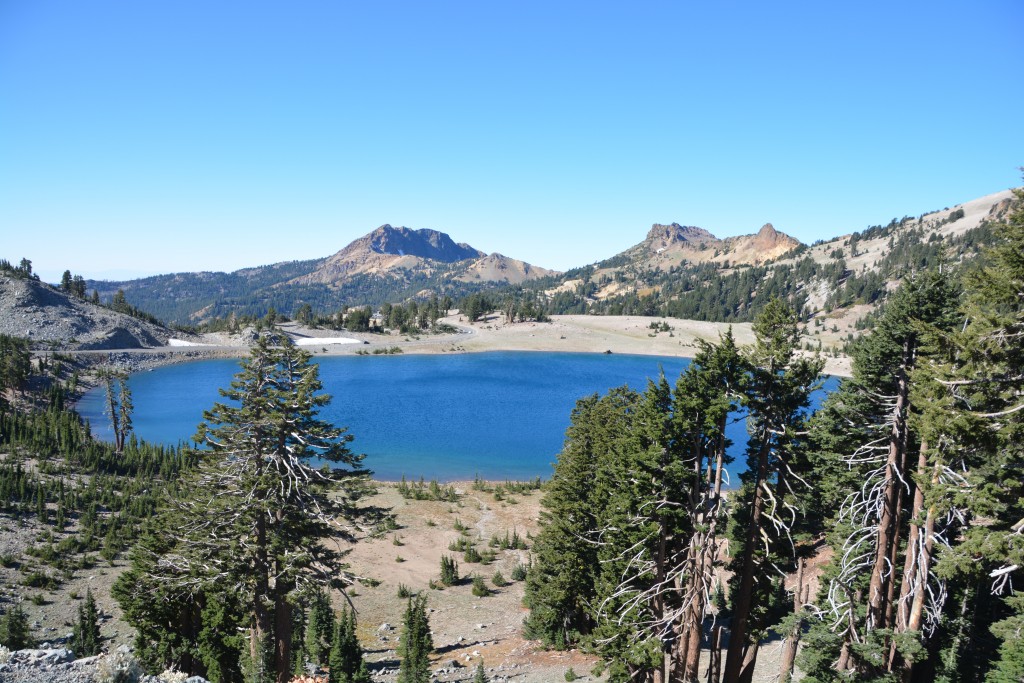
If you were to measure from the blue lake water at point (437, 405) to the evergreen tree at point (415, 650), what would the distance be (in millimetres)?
24109

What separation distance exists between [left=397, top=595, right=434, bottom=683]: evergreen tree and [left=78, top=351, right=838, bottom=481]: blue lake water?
2411 centimetres

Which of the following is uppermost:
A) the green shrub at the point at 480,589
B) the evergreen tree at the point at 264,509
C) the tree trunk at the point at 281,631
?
the evergreen tree at the point at 264,509

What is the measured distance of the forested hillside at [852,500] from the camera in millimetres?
10195

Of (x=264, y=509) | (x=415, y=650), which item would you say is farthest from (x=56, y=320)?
(x=415, y=650)

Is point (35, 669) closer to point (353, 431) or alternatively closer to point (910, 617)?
point (910, 617)

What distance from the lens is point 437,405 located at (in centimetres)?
7819

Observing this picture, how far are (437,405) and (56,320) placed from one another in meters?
74.7

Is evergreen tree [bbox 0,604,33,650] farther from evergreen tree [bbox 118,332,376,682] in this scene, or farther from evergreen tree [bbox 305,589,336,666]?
evergreen tree [bbox 305,589,336,666]

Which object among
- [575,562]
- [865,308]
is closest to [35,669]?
[575,562]

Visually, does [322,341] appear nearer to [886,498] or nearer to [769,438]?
[769,438]

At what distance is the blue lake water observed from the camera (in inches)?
2143

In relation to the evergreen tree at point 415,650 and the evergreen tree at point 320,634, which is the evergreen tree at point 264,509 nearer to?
the evergreen tree at point 320,634

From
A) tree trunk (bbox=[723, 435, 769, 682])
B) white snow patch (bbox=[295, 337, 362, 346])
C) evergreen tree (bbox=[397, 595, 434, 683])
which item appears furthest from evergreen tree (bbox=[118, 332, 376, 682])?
white snow patch (bbox=[295, 337, 362, 346])

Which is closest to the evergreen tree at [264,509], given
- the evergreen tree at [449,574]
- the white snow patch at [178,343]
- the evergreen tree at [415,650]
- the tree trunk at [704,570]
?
the evergreen tree at [415,650]
